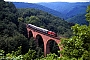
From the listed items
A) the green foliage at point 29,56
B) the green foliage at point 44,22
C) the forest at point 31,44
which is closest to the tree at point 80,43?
the forest at point 31,44

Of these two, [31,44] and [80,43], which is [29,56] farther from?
[31,44]

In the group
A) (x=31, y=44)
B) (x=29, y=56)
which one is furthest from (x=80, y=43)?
(x=31, y=44)

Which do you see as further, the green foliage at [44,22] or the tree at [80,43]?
the green foliage at [44,22]

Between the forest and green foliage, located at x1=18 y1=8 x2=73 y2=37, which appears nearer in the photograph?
the forest

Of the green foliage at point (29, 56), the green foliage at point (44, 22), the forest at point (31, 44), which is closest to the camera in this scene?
the forest at point (31, 44)

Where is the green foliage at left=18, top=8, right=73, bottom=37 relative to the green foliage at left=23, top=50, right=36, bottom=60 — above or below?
below

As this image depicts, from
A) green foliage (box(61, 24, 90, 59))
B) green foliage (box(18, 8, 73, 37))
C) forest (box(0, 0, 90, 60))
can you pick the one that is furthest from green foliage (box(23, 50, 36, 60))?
green foliage (box(18, 8, 73, 37))

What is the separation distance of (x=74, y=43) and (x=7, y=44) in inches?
1084

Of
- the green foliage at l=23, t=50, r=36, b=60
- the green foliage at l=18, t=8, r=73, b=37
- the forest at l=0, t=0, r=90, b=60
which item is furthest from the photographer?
the green foliage at l=18, t=8, r=73, b=37

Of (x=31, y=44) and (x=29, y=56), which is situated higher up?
(x=29, y=56)

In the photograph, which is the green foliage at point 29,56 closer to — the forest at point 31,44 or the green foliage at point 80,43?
the forest at point 31,44

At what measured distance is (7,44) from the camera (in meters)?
39.5

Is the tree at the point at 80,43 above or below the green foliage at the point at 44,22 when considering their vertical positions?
above

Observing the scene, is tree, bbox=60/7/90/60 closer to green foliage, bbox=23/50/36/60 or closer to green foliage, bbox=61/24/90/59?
green foliage, bbox=61/24/90/59
